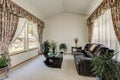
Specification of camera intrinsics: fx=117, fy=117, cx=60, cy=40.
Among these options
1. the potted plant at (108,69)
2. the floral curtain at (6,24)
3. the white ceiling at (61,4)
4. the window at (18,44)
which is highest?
the white ceiling at (61,4)

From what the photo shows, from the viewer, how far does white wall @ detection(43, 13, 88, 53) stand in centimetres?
868

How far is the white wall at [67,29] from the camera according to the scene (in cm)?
868

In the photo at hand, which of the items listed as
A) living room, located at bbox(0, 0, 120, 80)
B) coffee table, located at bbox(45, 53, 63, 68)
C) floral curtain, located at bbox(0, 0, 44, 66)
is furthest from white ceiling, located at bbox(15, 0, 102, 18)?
coffee table, located at bbox(45, 53, 63, 68)

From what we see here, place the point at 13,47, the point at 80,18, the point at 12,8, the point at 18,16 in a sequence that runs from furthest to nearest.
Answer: the point at 80,18 → the point at 13,47 → the point at 18,16 → the point at 12,8

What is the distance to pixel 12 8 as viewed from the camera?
404 centimetres

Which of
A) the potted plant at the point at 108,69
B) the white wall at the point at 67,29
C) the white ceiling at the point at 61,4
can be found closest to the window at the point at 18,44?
the white ceiling at the point at 61,4

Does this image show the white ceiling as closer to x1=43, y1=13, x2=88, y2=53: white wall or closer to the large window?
the large window

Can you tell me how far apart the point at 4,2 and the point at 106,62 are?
333 cm

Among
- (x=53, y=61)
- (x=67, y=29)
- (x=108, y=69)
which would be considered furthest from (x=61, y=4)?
(x=108, y=69)

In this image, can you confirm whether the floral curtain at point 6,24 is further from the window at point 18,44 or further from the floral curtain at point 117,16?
the floral curtain at point 117,16

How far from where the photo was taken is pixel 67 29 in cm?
877

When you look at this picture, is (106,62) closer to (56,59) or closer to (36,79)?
(36,79)

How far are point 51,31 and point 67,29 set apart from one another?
1.23 meters

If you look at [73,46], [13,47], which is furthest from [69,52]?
[13,47]
